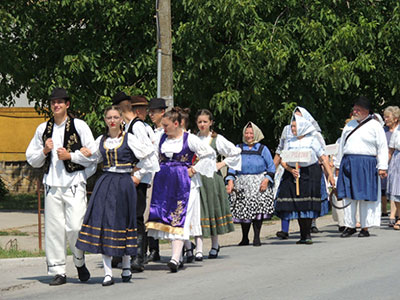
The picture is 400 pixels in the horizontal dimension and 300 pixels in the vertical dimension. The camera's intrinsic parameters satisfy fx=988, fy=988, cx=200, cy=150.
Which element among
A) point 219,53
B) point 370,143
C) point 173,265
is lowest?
point 173,265

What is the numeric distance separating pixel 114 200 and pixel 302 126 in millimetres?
4595

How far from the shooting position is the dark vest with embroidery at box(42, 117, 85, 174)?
32.3ft

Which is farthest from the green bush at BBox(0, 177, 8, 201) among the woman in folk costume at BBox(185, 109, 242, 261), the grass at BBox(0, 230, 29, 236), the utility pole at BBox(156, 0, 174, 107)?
the woman in folk costume at BBox(185, 109, 242, 261)

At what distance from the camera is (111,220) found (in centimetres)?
969

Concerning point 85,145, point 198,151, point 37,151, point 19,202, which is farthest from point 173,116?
point 19,202

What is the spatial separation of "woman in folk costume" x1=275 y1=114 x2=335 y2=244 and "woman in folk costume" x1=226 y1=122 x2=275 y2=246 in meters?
0.23

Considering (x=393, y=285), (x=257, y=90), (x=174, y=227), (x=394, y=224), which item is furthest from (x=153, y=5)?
(x=393, y=285)

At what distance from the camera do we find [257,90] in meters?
18.8

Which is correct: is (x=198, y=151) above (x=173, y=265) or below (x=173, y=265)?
above

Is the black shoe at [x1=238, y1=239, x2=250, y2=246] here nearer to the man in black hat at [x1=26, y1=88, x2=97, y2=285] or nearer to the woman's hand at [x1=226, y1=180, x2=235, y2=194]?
the woman's hand at [x1=226, y1=180, x2=235, y2=194]

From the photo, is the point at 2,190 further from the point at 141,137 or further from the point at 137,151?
the point at 137,151

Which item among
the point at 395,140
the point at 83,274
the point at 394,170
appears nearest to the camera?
the point at 83,274

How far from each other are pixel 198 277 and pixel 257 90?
28.7ft

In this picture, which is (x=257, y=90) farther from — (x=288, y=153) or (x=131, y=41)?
(x=288, y=153)
